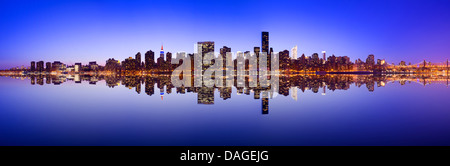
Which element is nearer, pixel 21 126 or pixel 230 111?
pixel 21 126

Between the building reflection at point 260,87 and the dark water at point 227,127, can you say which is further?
the building reflection at point 260,87

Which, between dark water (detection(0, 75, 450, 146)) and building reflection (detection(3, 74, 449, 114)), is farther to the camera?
building reflection (detection(3, 74, 449, 114))

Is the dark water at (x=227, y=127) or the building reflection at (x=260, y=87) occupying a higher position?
the building reflection at (x=260, y=87)

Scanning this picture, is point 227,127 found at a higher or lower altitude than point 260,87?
lower

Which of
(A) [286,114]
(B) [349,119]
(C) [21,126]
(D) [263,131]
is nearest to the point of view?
(D) [263,131]

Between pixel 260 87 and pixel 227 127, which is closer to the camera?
pixel 227 127

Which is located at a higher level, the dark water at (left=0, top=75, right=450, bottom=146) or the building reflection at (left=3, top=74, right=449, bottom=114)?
the building reflection at (left=3, top=74, right=449, bottom=114)

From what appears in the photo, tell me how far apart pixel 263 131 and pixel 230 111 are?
16.5ft

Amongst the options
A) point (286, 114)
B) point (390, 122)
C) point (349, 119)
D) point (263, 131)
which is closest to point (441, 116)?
point (390, 122)
